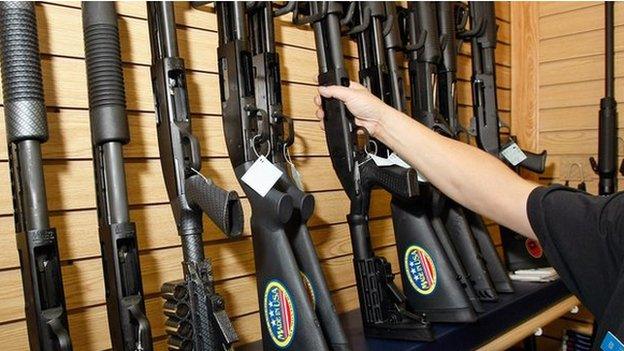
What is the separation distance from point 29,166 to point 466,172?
816mm

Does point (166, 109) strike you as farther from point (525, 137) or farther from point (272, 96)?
point (525, 137)

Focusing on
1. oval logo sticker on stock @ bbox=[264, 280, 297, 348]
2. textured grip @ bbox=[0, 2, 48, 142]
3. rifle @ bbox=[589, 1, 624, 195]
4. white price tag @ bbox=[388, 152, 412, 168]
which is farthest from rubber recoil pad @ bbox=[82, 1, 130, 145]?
rifle @ bbox=[589, 1, 624, 195]

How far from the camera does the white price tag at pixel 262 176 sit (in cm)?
114

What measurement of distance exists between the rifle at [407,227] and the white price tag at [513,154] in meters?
0.49

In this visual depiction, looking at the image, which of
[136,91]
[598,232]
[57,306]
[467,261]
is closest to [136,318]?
[57,306]

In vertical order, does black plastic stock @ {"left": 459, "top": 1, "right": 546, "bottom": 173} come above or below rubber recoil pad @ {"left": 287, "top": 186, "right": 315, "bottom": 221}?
above

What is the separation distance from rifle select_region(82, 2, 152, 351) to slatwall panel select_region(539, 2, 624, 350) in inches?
74.4

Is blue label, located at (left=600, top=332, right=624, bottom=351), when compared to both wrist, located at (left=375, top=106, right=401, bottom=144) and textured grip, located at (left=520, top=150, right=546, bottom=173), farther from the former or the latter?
textured grip, located at (left=520, top=150, right=546, bottom=173)

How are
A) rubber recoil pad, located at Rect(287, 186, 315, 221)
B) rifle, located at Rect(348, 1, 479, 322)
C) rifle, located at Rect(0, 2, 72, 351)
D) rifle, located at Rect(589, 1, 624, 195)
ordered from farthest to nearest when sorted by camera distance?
rifle, located at Rect(589, 1, 624, 195) → rifle, located at Rect(348, 1, 479, 322) → rubber recoil pad, located at Rect(287, 186, 315, 221) → rifle, located at Rect(0, 2, 72, 351)

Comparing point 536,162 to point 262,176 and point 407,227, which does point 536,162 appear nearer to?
point 407,227

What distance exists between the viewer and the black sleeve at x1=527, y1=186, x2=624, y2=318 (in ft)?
2.76

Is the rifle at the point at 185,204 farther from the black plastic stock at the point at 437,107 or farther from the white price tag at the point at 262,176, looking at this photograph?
the black plastic stock at the point at 437,107

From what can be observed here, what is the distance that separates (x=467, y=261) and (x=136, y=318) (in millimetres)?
992

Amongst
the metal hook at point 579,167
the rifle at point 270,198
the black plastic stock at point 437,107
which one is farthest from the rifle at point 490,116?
the rifle at point 270,198
